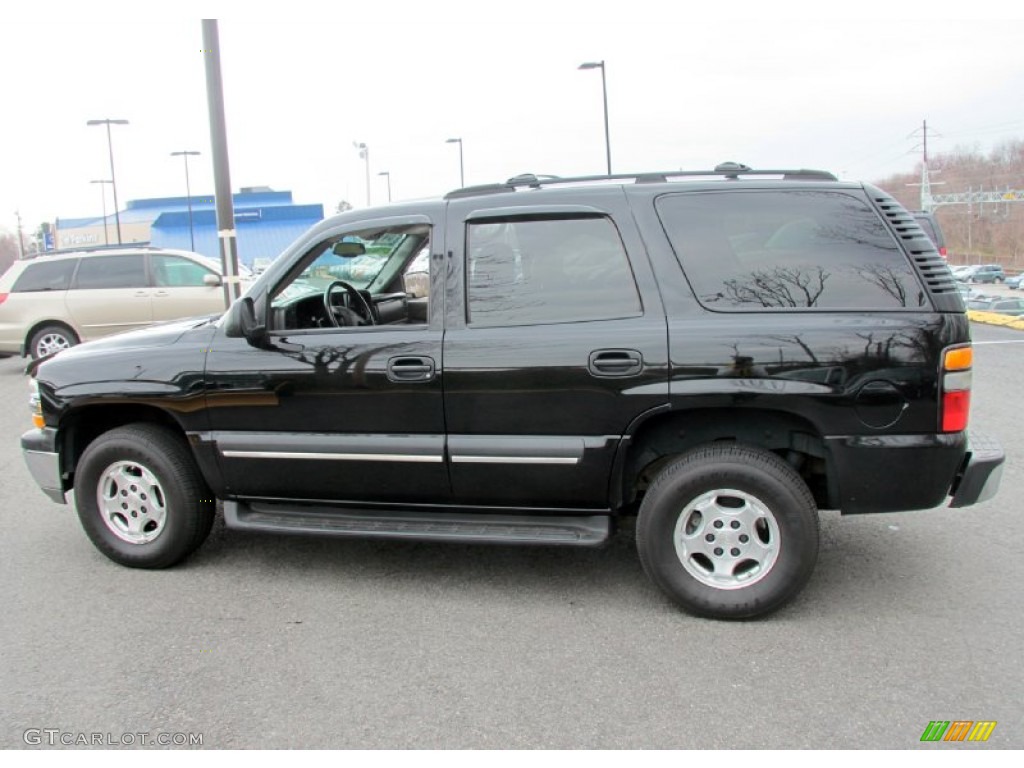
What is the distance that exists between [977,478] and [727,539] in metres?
1.10

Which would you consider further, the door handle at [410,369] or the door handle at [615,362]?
the door handle at [410,369]

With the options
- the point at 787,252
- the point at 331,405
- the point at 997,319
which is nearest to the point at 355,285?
the point at 331,405

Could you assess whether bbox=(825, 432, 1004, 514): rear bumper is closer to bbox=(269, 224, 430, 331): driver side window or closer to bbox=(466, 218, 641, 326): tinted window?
bbox=(466, 218, 641, 326): tinted window

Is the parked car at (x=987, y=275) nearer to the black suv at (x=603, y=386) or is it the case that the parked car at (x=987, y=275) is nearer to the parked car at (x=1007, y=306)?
the parked car at (x=1007, y=306)

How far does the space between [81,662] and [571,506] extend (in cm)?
214

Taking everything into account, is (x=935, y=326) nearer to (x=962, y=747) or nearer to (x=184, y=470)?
(x=962, y=747)

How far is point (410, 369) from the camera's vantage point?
3.78 m

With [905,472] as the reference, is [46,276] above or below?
above

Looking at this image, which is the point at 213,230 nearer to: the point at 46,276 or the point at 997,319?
the point at 46,276

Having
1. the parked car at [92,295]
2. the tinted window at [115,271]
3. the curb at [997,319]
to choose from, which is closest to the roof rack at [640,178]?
the parked car at [92,295]

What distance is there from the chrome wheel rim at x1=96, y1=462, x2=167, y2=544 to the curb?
14.1 metres

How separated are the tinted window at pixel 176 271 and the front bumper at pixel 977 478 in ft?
34.3

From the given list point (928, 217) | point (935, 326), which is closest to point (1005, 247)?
point (928, 217)

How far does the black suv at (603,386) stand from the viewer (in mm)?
3465
